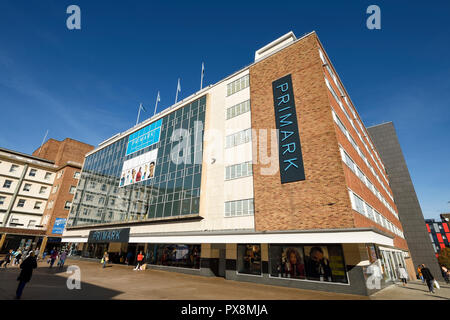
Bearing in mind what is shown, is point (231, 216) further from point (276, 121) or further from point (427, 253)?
point (427, 253)

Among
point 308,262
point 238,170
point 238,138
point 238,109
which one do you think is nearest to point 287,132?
point 238,138

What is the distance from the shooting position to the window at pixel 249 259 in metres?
18.2

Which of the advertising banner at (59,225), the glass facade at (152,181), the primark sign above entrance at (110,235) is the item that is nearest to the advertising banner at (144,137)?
the glass facade at (152,181)

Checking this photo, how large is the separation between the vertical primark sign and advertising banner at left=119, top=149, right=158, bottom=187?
61.0 feet

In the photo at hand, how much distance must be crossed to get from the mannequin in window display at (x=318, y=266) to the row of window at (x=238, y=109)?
1481 cm

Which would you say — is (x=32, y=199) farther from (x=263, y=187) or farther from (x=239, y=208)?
(x=263, y=187)

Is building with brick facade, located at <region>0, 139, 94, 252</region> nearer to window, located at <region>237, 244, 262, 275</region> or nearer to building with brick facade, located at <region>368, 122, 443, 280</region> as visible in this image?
window, located at <region>237, 244, 262, 275</region>

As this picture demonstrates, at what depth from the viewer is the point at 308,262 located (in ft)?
51.4

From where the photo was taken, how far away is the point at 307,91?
752 inches

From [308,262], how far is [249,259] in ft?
17.0

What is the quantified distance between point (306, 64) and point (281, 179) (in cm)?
1090
